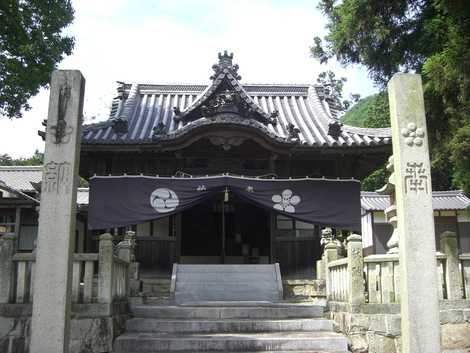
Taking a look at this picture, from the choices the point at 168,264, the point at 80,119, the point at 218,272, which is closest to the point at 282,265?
the point at 218,272

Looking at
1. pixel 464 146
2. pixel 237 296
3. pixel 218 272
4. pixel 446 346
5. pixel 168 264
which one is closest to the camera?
pixel 446 346

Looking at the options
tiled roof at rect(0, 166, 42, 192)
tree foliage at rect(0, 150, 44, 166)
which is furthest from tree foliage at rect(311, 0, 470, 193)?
tree foliage at rect(0, 150, 44, 166)

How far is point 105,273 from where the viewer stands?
28.3 feet

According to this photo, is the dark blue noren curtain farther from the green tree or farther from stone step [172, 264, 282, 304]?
the green tree

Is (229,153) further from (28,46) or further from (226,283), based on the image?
(28,46)

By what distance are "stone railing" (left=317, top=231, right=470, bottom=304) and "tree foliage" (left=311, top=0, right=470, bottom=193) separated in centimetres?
150

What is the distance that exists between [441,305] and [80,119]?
683 cm

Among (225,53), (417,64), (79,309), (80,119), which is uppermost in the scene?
(225,53)

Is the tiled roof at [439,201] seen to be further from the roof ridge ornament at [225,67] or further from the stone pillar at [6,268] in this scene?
the stone pillar at [6,268]

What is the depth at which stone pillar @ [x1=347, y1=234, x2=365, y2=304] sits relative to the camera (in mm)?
8875

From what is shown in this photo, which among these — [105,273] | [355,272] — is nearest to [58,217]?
[105,273]

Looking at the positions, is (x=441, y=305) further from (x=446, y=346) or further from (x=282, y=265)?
(x=282, y=265)

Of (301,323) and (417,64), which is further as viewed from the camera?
(417,64)

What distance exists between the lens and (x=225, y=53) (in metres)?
16.7
